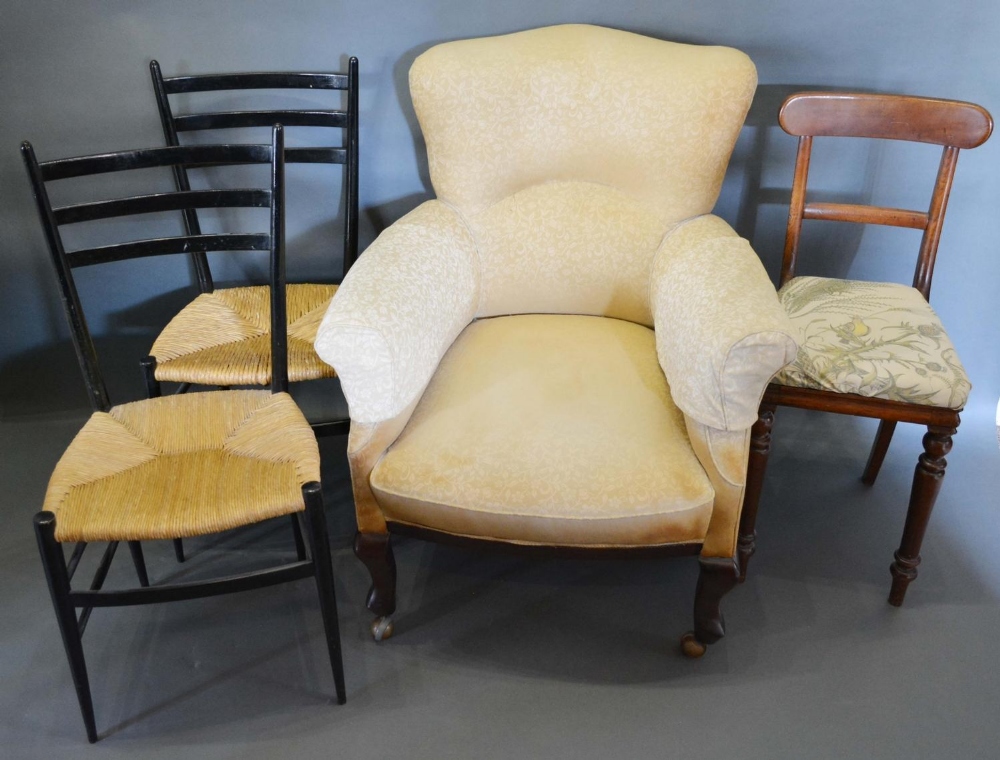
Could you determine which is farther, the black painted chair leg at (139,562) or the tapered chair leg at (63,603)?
the black painted chair leg at (139,562)

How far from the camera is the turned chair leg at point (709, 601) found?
1333 millimetres

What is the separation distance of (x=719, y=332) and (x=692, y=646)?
595 millimetres

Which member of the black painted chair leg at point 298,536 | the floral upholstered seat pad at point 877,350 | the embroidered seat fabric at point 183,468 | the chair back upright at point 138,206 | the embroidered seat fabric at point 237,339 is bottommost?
the black painted chair leg at point 298,536

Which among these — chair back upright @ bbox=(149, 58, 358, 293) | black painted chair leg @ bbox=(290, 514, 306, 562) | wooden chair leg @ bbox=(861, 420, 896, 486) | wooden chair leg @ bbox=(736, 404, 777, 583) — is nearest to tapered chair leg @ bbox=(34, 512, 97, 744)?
black painted chair leg @ bbox=(290, 514, 306, 562)

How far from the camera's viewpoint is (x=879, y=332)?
1474 mm

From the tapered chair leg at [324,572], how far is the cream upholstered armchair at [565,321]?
0.11 metres

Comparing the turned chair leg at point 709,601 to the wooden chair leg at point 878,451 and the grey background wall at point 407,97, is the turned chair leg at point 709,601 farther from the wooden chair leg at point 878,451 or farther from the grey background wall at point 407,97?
the grey background wall at point 407,97

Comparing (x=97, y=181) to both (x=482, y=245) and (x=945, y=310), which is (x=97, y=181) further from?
(x=945, y=310)

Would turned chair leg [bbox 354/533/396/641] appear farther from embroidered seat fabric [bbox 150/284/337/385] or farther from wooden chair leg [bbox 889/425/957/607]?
wooden chair leg [bbox 889/425/957/607]

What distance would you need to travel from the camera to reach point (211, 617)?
1568 mm

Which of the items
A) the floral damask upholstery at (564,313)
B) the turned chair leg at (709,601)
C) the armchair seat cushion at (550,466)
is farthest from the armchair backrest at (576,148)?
the turned chair leg at (709,601)

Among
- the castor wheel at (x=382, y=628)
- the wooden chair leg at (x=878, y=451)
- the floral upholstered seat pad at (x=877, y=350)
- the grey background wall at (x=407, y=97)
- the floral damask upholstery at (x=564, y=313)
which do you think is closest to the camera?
the floral damask upholstery at (x=564, y=313)

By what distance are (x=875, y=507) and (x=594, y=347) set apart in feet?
2.69

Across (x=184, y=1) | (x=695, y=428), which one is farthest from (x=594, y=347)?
(x=184, y=1)
